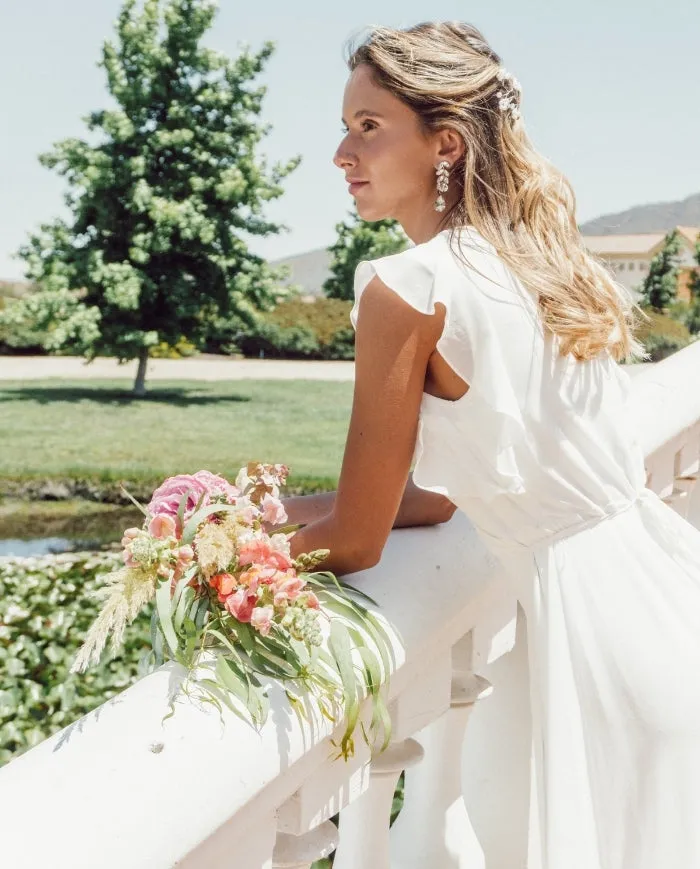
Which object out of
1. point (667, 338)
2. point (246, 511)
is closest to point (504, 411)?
point (246, 511)

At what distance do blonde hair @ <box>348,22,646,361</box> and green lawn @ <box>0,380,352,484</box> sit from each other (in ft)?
43.6

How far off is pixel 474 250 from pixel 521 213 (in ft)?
0.58

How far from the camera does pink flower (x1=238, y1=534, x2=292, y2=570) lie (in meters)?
1.25

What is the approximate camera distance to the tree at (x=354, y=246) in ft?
117

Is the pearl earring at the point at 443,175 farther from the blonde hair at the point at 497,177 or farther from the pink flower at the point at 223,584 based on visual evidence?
the pink flower at the point at 223,584

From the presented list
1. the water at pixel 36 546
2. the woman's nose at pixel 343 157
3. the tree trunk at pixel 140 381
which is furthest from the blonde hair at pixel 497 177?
the tree trunk at pixel 140 381

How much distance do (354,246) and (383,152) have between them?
119 feet

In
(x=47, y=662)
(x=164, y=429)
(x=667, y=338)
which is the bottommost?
(x=164, y=429)

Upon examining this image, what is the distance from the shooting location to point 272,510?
1426mm

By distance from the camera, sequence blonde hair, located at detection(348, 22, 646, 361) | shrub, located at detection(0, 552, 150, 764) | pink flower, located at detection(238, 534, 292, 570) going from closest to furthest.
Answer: pink flower, located at detection(238, 534, 292, 570) → blonde hair, located at detection(348, 22, 646, 361) → shrub, located at detection(0, 552, 150, 764)

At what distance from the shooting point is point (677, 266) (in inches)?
2009

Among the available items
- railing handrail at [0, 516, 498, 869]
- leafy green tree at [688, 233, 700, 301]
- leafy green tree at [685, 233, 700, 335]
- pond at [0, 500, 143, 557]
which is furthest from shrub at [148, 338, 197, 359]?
leafy green tree at [688, 233, 700, 301]

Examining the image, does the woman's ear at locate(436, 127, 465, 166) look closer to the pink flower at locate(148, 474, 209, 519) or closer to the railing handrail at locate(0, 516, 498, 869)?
the pink flower at locate(148, 474, 209, 519)

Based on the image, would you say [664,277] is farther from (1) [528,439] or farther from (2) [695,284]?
(1) [528,439]
